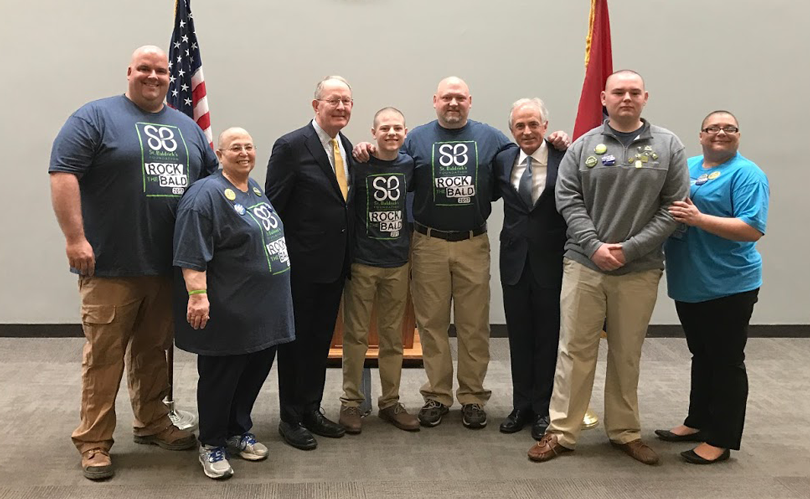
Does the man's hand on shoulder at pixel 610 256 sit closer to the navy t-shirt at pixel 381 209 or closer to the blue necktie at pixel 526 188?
the blue necktie at pixel 526 188

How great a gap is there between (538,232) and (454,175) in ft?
1.47

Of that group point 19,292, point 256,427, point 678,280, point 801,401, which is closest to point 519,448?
point 678,280

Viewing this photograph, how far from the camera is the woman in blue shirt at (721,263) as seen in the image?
2631 millimetres

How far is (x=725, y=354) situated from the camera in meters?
2.76

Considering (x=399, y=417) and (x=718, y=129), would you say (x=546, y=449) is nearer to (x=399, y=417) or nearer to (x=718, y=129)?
(x=399, y=417)

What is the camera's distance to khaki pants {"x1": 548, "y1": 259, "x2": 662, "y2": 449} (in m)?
2.73

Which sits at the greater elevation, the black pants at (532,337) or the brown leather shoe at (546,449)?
the black pants at (532,337)

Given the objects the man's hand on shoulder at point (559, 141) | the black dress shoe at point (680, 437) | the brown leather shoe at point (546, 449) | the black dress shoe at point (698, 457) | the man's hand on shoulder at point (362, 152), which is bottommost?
the black dress shoe at point (680, 437)

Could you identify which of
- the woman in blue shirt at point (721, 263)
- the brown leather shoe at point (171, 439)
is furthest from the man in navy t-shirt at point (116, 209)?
the woman in blue shirt at point (721, 263)

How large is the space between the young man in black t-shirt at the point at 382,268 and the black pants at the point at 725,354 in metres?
1.23

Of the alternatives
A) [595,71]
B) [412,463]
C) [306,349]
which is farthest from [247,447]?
[595,71]

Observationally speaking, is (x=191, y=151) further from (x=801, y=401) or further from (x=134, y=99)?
(x=801, y=401)

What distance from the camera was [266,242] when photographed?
101 inches

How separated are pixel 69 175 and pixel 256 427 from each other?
1405mm
